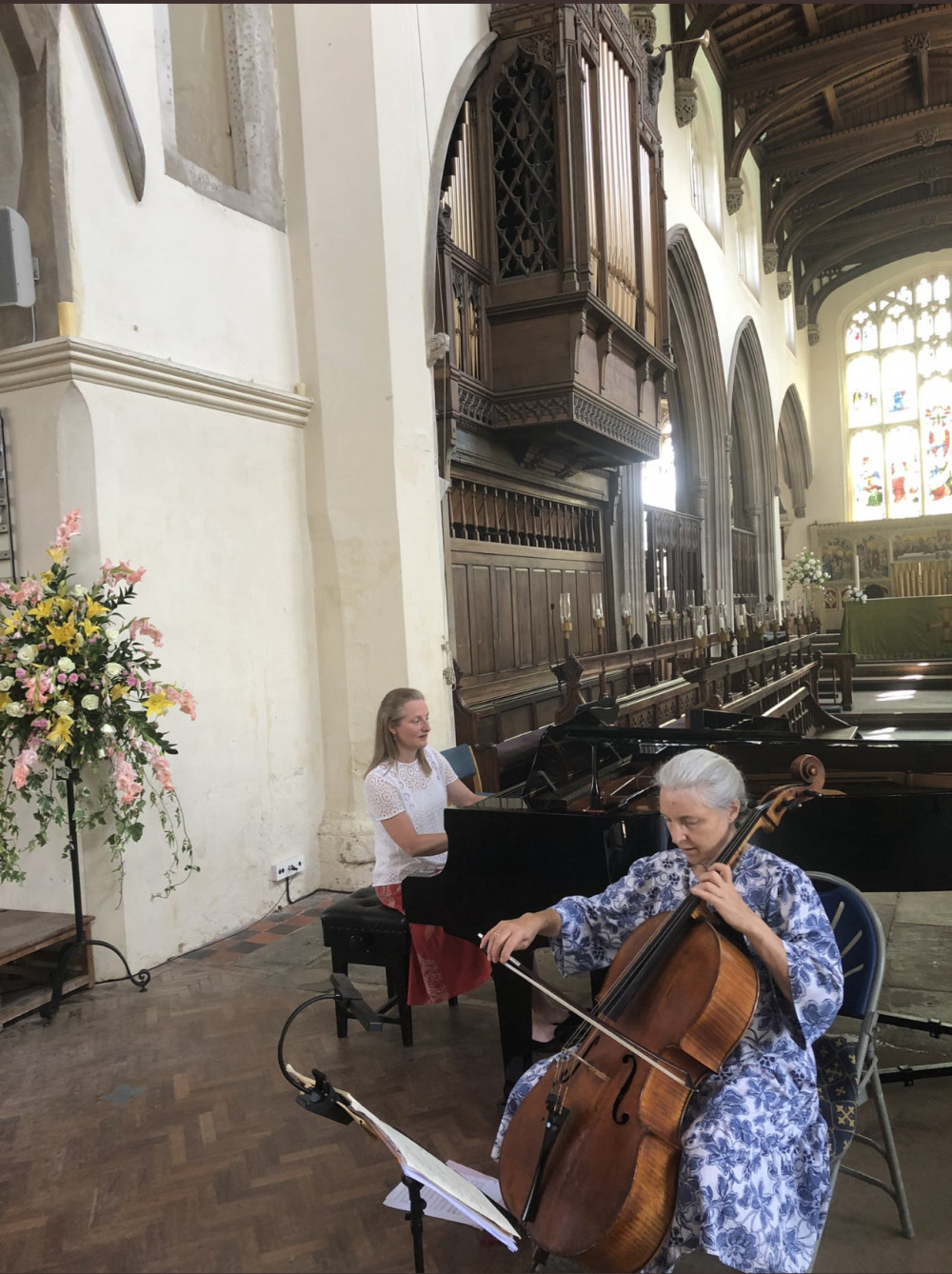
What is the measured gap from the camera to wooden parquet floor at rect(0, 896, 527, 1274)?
2381mm

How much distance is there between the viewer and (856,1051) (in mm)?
2277

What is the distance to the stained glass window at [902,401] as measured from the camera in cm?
2228

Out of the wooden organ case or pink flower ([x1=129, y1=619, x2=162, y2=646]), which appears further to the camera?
the wooden organ case

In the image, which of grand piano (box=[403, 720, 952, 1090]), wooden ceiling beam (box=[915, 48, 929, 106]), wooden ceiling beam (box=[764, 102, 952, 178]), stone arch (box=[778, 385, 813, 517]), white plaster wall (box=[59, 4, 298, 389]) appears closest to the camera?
grand piano (box=[403, 720, 952, 1090])

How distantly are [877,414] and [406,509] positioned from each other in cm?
2053

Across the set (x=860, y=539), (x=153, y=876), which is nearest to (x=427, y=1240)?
(x=153, y=876)

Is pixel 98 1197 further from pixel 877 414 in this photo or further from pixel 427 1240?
pixel 877 414

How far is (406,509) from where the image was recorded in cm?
543

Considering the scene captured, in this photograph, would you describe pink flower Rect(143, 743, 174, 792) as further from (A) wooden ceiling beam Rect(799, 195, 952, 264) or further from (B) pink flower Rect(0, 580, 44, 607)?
(A) wooden ceiling beam Rect(799, 195, 952, 264)

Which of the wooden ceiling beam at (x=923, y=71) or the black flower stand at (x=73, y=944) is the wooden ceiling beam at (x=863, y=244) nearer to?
the wooden ceiling beam at (x=923, y=71)

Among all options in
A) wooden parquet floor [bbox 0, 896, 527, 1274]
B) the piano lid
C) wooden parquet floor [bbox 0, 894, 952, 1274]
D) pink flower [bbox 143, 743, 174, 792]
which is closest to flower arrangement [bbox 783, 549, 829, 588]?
wooden parquet floor [bbox 0, 894, 952, 1274]

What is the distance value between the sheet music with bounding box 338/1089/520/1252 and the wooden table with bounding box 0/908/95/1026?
271cm

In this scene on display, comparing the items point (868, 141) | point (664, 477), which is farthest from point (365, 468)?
point (868, 141)

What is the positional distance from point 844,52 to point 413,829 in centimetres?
1486
